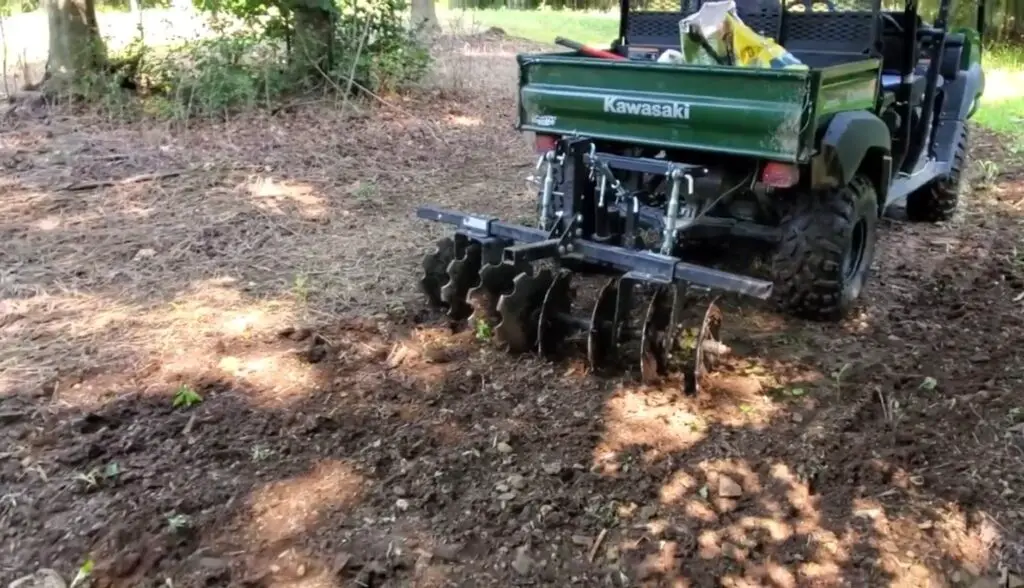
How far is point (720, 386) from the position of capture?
4.32 meters

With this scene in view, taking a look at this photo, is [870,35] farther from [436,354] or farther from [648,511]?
[648,511]

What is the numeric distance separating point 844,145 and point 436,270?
7.06ft

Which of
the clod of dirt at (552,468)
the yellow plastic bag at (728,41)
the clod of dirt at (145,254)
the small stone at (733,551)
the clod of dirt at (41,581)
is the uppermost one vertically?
the yellow plastic bag at (728,41)

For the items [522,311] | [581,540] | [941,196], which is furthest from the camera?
[941,196]

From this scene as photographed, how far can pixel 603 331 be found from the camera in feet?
14.4

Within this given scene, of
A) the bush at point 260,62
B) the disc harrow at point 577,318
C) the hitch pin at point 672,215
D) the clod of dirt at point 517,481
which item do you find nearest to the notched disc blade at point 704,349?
the disc harrow at point 577,318

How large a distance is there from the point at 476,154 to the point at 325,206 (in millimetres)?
2071

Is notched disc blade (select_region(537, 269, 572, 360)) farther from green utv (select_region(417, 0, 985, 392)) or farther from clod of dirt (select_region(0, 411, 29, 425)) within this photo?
clod of dirt (select_region(0, 411, 29, 425))

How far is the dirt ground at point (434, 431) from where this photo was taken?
3.11 metres

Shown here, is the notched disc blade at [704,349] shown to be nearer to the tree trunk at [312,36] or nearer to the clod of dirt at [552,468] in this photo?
the clod of dirt at [552,468]

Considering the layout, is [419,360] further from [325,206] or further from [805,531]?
[325,206]

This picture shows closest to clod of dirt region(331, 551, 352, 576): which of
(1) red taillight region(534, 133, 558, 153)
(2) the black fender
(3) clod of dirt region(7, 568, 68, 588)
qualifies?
(3) clod of dirt region(7, 568, 68, 588)

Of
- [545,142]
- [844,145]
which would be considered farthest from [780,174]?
[545,142]

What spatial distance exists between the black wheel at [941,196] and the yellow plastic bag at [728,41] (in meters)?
2.51
